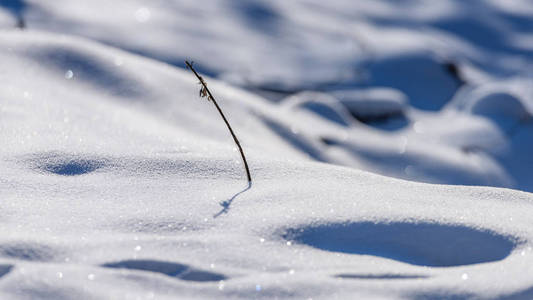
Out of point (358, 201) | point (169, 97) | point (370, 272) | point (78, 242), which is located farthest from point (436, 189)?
point (169, 97)

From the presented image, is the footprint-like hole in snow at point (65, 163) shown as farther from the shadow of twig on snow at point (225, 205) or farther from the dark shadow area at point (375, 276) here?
the dark shadow area at point (375, 276)

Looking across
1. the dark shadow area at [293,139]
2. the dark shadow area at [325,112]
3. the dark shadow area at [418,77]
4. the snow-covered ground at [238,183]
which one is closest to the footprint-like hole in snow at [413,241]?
the snow-covered ground at [238,183]

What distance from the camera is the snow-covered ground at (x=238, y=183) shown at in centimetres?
101

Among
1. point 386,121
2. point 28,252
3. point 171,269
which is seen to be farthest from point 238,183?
point 386,121

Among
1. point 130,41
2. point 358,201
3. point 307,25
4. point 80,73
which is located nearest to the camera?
point 358,201

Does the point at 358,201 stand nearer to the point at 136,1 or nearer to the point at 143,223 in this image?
the point at 143,223

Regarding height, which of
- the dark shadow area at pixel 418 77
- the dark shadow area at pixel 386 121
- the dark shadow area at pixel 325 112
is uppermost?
the dark shadow area at pixel 418 77

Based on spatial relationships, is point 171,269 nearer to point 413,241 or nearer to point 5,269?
point 5,269

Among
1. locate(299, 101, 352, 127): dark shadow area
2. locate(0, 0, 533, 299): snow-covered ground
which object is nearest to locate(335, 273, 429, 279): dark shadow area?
locate(0, 0, 533, 299): snow-covered ground

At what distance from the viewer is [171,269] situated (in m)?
1.02

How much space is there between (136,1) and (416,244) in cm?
343

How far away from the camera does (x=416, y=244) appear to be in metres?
1.14

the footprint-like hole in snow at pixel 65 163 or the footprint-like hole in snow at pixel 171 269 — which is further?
the footprint-like hole in snow at pixel 65 163

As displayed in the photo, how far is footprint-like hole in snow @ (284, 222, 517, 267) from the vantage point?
43.8 inches
